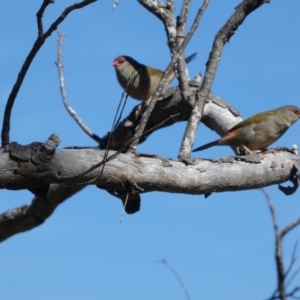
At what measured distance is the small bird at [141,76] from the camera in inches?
334

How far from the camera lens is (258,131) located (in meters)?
6.05

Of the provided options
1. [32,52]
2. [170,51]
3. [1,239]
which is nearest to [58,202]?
[1,239]

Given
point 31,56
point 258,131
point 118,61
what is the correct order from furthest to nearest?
point 118,61
point 258,131
point 31,56

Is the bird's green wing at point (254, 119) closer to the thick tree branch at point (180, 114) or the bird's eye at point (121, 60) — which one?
→ the thick tree branch at point (180, 114)

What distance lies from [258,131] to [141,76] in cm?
291

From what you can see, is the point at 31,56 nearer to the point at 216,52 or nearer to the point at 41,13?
the point at 41,13

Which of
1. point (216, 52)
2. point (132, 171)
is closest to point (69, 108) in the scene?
point (216, 52)

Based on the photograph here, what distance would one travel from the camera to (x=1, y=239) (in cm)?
667

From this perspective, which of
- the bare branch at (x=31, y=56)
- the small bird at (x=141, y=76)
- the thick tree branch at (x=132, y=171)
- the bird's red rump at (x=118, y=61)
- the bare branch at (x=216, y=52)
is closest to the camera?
the bare branch at (x=31, y=56)

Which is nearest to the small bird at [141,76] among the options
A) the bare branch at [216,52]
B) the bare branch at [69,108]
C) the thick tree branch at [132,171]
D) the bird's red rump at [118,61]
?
the bird's red rump at [118,61]

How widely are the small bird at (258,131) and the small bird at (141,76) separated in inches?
68.4

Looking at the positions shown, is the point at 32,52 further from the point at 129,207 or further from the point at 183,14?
the point at 183,14

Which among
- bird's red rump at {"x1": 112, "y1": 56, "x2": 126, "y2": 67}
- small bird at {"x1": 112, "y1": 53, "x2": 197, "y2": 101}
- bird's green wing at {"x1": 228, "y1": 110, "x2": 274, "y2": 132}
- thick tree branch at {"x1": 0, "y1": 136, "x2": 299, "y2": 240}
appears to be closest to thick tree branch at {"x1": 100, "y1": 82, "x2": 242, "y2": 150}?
bird's green wing at {"x1": 228, "y1": 110, "x2": 274, "y2": 132}

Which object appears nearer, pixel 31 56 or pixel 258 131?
pixel 31 56
